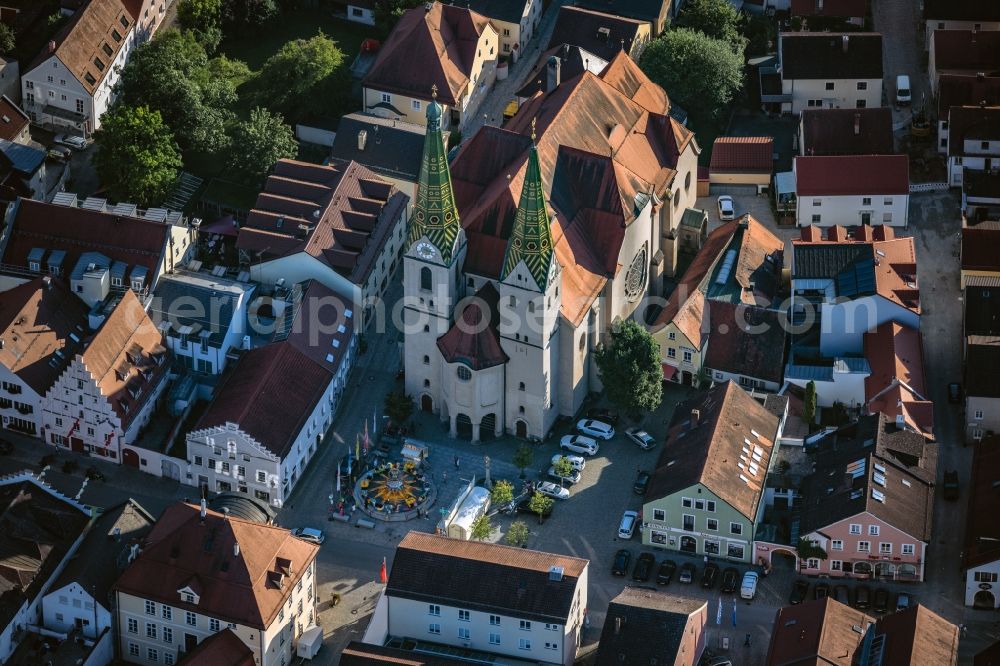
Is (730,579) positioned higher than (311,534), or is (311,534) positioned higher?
(311,534)

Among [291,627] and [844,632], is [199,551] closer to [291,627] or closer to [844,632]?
[291,627]

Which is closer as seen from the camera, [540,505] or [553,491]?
[540,505]

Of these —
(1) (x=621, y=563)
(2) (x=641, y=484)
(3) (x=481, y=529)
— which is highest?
(2) (x=641, y=484)

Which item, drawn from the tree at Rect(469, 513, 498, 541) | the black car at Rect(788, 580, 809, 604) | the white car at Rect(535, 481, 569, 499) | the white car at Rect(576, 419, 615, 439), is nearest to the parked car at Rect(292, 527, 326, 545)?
the tree at Rect(469, 513, 498, 541)

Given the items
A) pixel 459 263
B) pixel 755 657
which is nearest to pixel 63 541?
pixel 459 263

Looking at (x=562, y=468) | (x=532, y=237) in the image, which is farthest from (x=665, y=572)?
(x=532, y=237)

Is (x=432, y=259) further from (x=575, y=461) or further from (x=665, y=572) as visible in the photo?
(x=665, y=572)
